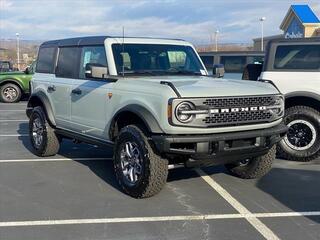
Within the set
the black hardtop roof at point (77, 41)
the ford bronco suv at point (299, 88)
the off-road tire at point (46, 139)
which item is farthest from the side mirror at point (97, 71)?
the ford bronco suv at point (299, 88)

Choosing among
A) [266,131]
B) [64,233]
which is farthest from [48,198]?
[266,131]

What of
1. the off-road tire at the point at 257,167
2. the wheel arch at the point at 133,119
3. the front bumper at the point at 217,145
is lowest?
the off-road tire at the point at 257,167

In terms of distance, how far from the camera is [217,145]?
5305mm

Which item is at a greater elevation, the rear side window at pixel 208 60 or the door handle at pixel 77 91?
the rear side window at pixel 208 60

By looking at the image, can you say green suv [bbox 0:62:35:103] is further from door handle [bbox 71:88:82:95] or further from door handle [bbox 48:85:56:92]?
door handle [bbox 71:88:82:95]

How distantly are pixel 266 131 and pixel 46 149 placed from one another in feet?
12.7

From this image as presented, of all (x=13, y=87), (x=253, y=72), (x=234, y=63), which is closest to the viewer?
(x=253, y=72)

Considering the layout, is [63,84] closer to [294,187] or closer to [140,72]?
[140,72]

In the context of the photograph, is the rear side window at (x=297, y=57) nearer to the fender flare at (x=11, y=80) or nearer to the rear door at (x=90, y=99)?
the rear door at (x=90, y=99)

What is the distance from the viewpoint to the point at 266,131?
18.8 feet

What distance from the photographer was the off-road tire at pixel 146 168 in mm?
5426

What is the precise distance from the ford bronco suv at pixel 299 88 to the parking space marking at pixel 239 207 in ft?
5.87

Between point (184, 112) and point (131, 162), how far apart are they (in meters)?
1.08

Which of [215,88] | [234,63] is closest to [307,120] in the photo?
[215,88]
